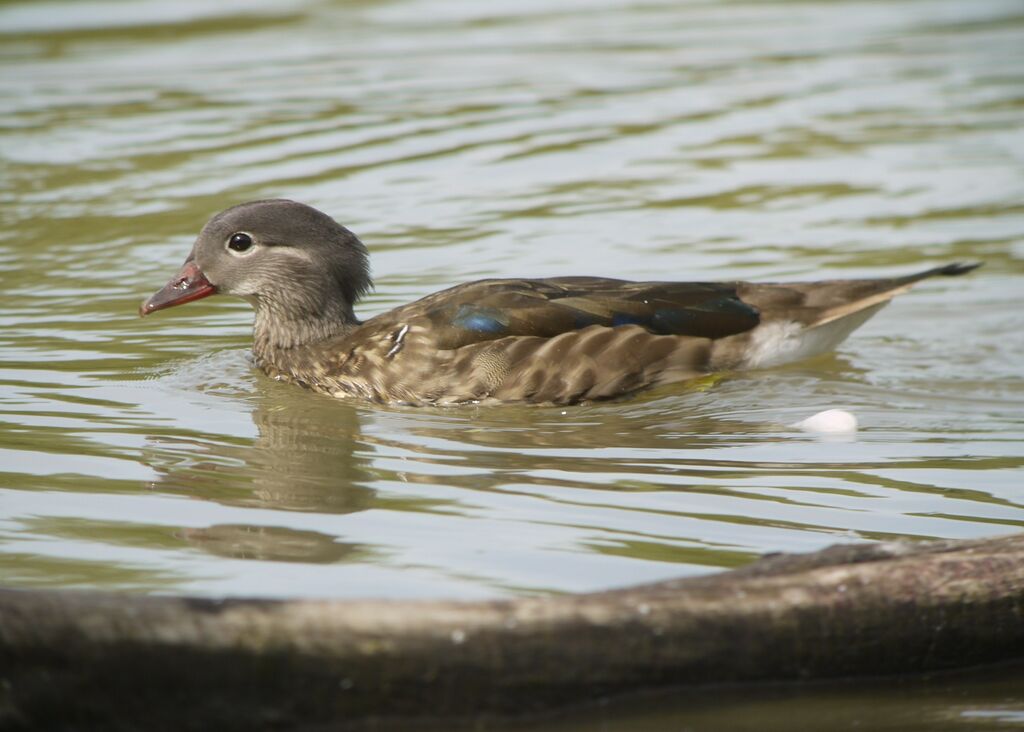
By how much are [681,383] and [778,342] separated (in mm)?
625

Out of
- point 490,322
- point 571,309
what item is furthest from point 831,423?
point 490,322

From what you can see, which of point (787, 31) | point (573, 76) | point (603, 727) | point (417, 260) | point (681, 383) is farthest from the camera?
point (787, 31)

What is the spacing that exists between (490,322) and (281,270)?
1434 millimetres

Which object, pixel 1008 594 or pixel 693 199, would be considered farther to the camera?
pixel 693 199

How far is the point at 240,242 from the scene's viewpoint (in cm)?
956

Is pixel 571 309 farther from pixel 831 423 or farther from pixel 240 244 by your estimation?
pixel 240 244

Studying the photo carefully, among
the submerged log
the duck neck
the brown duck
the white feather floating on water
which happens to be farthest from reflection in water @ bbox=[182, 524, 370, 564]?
the duck neck

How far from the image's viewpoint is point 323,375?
9297 millimetres

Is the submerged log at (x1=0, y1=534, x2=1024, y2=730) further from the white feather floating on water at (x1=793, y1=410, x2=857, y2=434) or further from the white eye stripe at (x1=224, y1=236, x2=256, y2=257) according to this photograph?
the white eye stripe at (x1=224, y1=236, x2=256, y2=257)

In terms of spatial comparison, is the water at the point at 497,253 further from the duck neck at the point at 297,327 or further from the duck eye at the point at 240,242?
the duck eye at the point at 240,242

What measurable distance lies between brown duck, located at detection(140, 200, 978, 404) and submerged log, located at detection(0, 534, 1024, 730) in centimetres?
416

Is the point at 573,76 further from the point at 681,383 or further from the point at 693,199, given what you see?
the point at 681,383

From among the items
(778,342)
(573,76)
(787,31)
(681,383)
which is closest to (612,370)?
(681,383)

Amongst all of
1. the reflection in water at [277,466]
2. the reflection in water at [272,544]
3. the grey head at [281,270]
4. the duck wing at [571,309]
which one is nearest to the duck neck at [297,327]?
the grey head at [281,270]
